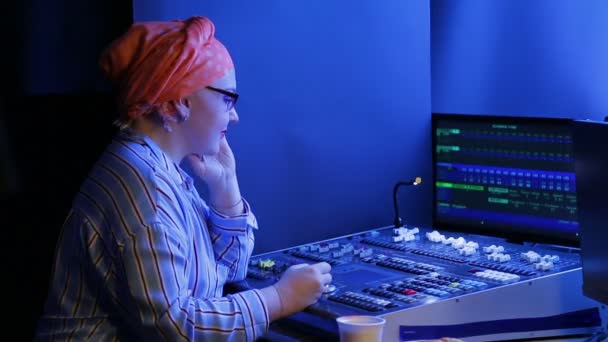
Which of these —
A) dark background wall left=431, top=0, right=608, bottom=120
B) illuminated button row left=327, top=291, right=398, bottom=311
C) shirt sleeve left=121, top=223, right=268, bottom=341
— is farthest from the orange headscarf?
dark background wall left=431, top=0, right=608, bottom=120

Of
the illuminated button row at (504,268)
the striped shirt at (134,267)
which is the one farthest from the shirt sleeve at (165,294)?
the illuminated button row at (504,268)

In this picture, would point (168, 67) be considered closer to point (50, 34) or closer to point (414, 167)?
point (50, 34)

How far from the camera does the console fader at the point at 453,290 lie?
2.15 metres

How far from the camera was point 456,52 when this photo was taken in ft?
10.6

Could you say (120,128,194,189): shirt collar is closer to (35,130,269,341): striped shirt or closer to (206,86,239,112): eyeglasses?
(35,130,269,341): striped shirt

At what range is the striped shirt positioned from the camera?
1927 mm

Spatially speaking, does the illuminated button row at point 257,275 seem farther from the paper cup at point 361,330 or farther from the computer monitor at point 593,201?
the computer monitor at point 593,201

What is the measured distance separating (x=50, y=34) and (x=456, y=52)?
1423 millimetres

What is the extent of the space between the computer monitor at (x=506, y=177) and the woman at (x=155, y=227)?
2.32 feet

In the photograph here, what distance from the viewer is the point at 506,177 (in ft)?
8.84

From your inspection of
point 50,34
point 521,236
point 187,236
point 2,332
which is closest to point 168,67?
point 187,236

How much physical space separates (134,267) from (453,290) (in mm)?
775

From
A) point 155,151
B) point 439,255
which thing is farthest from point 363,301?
point 155,151

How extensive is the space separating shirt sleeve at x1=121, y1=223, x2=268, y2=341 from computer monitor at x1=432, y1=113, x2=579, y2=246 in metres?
1.02
